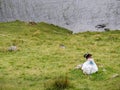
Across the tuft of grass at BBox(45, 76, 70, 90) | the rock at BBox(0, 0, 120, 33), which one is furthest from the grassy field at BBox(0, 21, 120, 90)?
the rock at BBox(0, 0, 120, 33)

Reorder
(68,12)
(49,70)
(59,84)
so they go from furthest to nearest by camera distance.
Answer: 1. (68,12)
2. (49,70)
3. (59,84)

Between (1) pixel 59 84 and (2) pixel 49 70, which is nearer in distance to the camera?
(1) pixel 59 84

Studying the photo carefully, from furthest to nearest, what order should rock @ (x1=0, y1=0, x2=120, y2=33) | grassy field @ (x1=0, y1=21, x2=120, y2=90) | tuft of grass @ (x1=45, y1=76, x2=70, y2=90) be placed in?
1. rock @ (x1=0, y1=0, x2=120, y2=33)
2. grassy field @ (x1=0, y1=21, x2=120, y2=90)
3. tuft of grass @ (x1=45, y1=76, x2=70, y2=90)

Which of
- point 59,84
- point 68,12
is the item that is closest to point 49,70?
point 59,84

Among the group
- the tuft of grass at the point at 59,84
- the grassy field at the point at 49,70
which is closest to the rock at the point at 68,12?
the grassy field at the point at 49,70

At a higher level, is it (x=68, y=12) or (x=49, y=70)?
(x=49, y=70)

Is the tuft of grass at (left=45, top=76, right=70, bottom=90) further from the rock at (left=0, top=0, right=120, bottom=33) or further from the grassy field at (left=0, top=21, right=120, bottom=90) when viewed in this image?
the rock at (left=0, top=0, right=120, bottom=33)

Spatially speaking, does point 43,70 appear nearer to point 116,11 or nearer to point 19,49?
point 19,49

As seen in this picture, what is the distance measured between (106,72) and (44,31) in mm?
31769

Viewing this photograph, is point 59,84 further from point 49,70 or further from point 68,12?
point 68,12

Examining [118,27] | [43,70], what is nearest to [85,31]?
[118,27]

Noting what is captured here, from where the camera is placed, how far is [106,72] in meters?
21.4

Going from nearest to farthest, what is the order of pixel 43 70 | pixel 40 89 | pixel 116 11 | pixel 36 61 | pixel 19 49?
Result: pixel 40 89 → pixel 43 70 → pixel 36 61 → pixel 19 49 → pixel 116 11

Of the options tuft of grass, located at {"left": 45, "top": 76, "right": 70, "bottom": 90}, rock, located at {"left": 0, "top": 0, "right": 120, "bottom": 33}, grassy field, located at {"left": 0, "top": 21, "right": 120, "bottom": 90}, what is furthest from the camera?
rock, located at {"left": 0, "top": 0, "right": 120, "bottom": 33}
